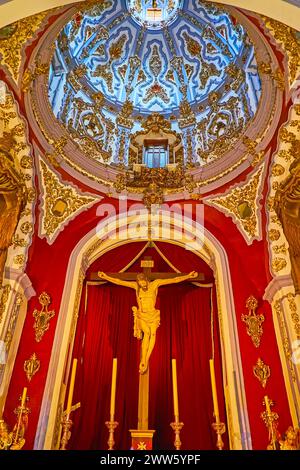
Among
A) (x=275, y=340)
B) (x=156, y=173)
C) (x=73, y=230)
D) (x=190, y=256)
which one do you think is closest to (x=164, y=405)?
(x=275, y=340)

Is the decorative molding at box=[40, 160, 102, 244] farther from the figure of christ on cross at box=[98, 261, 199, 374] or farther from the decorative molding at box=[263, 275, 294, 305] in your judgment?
the decorative molding at box=[263, 275, 294, 305]

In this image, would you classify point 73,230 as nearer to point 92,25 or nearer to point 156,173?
point 156,173

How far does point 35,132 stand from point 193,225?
13.6 ft

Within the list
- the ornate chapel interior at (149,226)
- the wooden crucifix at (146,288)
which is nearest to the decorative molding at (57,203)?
the ornate chapel interior at (149,226)

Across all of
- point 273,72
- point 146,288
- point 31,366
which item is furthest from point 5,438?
point 273,72

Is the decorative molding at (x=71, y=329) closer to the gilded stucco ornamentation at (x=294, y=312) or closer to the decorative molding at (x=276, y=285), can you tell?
the decorative molding at (x=276, y=285)

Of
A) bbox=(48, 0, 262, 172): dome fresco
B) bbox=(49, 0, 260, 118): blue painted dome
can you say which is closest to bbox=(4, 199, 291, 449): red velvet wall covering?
bbox=(48, 0, 262, 172): dome fresco

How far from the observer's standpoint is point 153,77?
11.9 meters

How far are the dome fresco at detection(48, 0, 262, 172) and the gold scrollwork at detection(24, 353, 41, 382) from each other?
4.95 m

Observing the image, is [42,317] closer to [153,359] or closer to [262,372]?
[153,359]

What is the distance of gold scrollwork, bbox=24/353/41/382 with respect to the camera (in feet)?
23.6

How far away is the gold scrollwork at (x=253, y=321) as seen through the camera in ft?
25.1

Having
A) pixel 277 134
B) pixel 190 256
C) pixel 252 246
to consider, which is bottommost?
pixel 252 246

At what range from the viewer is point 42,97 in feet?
27.9
